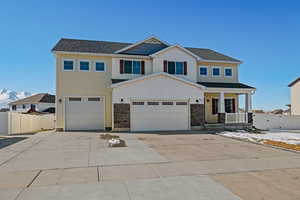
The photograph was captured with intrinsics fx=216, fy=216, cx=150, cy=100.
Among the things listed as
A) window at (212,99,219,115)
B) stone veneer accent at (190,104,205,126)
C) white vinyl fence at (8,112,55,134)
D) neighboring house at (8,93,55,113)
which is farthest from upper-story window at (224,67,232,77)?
neighboring house at (8,93,55,113)

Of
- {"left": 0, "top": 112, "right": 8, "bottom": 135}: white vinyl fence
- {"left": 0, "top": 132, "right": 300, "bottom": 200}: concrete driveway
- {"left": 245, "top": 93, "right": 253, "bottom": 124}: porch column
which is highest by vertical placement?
{"left": 245, "top": 93, "right": 253, "bottom": 124}: porch column

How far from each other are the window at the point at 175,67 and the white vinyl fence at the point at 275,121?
25.2 feet

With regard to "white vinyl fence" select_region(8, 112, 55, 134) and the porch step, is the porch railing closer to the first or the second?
the porch step

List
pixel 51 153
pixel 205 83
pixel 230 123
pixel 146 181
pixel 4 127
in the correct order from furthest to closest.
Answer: pixel 205 83 < pixel 230 123 < pixel 4 127 < pixel 51 153 < pixel 146 181

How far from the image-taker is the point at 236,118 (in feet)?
63.4

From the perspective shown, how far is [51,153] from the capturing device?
856 centimetres

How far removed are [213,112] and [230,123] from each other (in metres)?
2.33

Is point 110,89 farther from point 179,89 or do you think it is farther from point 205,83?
point 205,83

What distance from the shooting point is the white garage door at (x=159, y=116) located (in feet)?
55.8

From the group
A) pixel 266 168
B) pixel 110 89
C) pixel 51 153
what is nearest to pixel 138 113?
pixel 110 89

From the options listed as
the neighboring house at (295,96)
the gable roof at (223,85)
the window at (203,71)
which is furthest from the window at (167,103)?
the neighboring house at (295,96)

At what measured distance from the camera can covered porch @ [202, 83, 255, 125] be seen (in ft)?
62.8

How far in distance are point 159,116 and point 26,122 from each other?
12.5 metres

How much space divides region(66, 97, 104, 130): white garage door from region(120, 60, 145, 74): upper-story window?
325 centimetres
